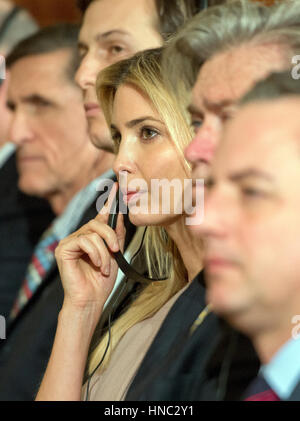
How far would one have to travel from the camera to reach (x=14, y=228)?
2.62 metres

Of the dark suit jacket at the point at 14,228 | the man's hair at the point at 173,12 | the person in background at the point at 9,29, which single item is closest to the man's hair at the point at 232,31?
the man's hair at the point at 173,12

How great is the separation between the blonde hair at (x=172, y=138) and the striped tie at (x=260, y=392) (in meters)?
0.46

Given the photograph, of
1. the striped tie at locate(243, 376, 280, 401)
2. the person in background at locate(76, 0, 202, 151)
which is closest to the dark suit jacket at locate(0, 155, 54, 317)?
the person in background at locate(76, 0, 202, 151)

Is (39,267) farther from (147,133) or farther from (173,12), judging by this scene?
(147,133)

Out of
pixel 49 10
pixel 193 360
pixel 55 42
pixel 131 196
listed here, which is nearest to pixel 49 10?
pixel 49 10

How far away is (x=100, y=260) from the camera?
1418 mm

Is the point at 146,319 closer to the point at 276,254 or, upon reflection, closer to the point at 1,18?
the point at 276,254

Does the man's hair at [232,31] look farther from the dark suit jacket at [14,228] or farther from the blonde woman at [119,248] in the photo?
the dark suit jacket at [14,228]

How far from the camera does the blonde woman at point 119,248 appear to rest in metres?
1.31

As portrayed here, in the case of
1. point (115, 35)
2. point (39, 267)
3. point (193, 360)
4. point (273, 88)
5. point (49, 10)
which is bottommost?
point (39, 267)

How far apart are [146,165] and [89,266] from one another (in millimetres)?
216

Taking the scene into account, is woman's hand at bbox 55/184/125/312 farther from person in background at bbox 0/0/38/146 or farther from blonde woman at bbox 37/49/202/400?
person in background at bbox 0/0/38/146
